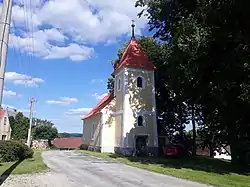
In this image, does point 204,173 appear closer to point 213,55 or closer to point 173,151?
point 213,55

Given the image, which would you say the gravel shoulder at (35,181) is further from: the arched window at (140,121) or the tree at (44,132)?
the tree at (44,132)

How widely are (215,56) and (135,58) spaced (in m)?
16.7

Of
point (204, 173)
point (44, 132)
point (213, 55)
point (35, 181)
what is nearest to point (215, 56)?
point (213, 55)

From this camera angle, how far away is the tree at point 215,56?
1955 centimetres

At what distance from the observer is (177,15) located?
24.1 m

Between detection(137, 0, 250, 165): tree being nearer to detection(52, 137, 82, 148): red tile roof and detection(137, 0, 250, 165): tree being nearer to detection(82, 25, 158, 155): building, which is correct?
detection(82, 25, 158, 155): building

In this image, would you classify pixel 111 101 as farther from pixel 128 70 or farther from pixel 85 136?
pixel 85 136

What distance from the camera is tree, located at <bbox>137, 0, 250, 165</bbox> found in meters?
19.5

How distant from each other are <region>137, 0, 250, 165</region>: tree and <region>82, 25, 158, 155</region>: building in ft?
36.0

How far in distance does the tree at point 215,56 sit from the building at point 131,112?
10970 millimetres

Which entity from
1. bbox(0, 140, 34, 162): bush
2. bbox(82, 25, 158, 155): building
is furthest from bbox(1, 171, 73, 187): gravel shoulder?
bbox(82, 25, 158, 155): building

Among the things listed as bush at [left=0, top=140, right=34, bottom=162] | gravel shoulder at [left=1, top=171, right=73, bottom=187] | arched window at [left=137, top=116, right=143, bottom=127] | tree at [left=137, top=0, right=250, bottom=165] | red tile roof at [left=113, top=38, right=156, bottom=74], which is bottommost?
gravel shoulder at [left=1, top=171, right=73, bottom=187]

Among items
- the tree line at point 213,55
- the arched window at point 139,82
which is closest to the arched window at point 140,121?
the arched window at point 139,82

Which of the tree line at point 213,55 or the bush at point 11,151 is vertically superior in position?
the tree line at point 213,55
